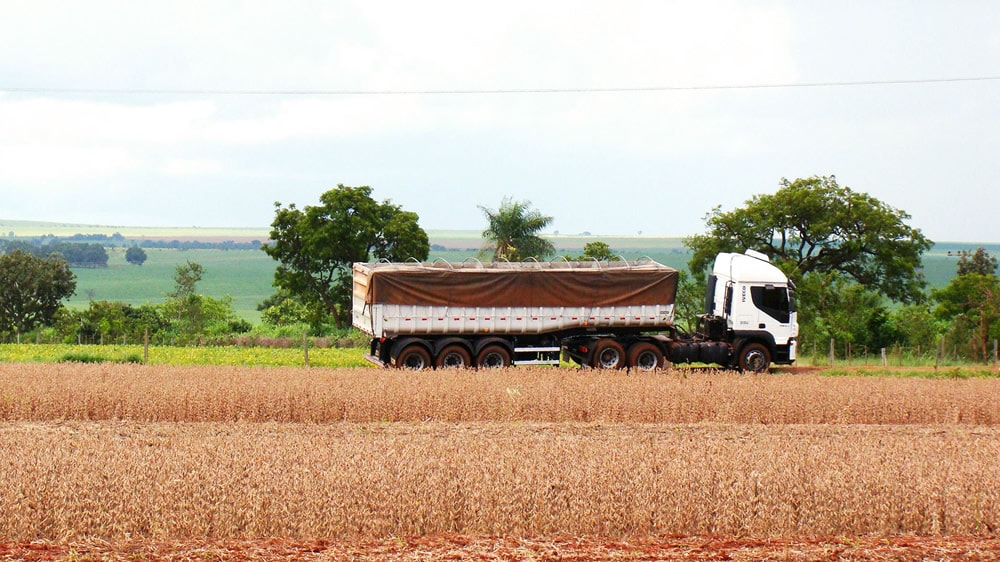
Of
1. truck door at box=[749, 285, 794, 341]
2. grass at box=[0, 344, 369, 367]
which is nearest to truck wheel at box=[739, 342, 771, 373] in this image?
truck door at box=[749, 285, 794, 341]

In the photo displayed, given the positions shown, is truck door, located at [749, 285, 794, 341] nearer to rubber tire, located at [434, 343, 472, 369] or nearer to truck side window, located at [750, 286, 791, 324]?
truck side window, located at [750, 286, 791, 324]

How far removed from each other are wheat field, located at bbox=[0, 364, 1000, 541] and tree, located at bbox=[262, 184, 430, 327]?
32.1m

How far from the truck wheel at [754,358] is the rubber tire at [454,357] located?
743cm

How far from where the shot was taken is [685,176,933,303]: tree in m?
49.1

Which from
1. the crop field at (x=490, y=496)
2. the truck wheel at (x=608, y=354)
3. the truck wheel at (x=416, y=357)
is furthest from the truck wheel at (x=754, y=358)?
the crop field at (x=490, y=496)

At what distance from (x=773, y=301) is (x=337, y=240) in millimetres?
27245

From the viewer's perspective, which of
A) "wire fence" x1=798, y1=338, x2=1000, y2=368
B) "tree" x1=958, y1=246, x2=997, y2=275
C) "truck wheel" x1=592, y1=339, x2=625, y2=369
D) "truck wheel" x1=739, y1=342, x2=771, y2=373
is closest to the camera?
"truck wheel" x1=592, y1=339, x2=625, y2=369

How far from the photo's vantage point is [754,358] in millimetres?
29141

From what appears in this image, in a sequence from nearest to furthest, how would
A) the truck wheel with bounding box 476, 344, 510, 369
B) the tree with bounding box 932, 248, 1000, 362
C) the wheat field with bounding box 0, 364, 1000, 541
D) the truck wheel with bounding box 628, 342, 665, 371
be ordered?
the wheat field with bounding box 0, 364, 1000, 541 < the truck wheel with bounding box 476, 344, 510, 369 < the truck wheel with bounding box 628, 342, 665, 371 < the tree with bounding box 932, 248, 1000, 362

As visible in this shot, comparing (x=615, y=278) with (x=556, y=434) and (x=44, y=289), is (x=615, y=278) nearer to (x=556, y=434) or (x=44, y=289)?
(x=556, y=434)

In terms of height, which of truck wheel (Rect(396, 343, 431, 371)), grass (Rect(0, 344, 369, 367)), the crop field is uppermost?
truck wheel (Rect(396, 343, 431, 371))

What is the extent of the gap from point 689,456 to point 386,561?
4.78 metres

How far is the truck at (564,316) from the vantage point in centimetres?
2780

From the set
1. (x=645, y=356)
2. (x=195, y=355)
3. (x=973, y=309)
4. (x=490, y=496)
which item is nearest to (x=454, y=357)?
(x=645, y=356)
